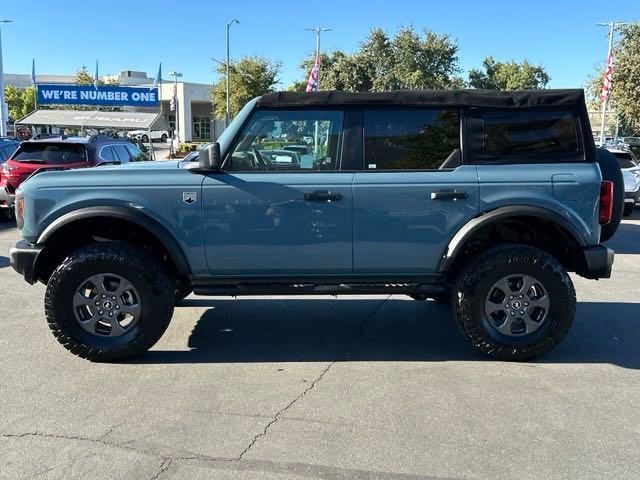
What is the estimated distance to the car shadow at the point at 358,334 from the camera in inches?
185

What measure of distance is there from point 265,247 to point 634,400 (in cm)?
279

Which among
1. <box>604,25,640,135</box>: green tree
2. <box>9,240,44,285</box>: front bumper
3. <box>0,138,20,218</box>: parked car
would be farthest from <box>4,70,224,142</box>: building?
<box>9,240,44,285</box>: front bumper

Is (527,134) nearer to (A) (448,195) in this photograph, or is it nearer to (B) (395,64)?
(A) (448,195)

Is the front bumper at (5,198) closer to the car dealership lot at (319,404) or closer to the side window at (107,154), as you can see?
the side window at (107,154)

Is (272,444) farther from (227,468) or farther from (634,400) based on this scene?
(634,400)

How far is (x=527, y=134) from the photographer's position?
4.52m

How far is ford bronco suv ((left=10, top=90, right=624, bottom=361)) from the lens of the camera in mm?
4336

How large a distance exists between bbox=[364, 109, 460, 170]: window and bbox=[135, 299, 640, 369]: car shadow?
1.56 m

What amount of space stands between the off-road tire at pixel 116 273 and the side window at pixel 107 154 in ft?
24.4

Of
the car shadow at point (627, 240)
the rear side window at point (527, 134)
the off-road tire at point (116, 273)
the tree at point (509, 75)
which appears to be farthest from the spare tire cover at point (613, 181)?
the tree at point (509, 75)

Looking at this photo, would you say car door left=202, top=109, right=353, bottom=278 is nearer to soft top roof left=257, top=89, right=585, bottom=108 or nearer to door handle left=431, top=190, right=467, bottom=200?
soft top roof left=257, top=89, right=585, bottom=108

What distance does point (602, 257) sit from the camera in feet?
14.5

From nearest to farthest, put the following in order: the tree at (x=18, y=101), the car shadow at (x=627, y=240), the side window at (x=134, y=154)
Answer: the car shadow at (x=627, y=240)
the side window at (x=134, y=154)
the tree at (x=18, y=101)

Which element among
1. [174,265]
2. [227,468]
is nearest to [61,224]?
[174,265]
